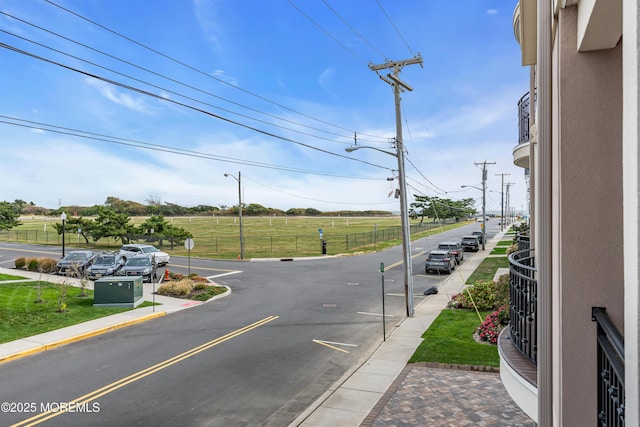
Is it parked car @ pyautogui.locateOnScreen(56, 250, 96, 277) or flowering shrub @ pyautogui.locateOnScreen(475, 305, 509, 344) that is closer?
flowering shrub @ pyautogui.locateOnScreen(475, 305, 509, 344)

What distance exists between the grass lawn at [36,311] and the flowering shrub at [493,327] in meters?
13.6

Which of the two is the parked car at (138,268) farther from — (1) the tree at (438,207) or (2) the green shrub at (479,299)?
(1) the tree at (438,207)

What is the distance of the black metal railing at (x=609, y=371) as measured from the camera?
214 cm

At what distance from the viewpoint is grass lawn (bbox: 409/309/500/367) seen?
11594mm

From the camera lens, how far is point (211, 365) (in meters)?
11.2

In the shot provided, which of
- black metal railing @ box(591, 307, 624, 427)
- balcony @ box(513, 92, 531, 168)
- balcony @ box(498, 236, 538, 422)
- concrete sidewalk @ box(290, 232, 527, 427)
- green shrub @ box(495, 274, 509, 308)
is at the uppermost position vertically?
balcony @ box(513, 92, 531, 168)

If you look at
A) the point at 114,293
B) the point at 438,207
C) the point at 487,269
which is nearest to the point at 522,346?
the point at 114,293

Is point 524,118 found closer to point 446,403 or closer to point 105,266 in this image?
point 446,403

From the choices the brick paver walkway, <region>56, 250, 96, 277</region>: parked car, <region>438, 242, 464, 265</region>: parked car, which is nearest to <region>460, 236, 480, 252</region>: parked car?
<region>438, 242, 464, 265</region>: parked car

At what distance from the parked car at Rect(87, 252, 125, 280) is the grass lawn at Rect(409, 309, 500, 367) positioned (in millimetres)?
19450

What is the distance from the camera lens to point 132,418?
8234mm

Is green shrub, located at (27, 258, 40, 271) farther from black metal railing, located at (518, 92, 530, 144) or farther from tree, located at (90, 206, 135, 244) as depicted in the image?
black metal railing, located at (518, 92, 530, 144)

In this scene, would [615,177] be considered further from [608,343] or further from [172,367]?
[172,367]

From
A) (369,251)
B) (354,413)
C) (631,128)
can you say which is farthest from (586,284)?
(369,251)
